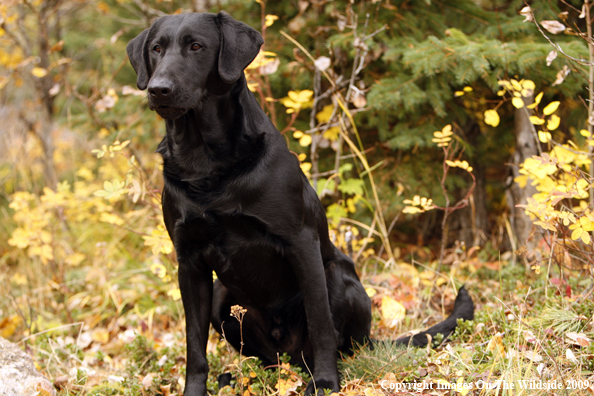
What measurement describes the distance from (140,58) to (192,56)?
0.35 meters

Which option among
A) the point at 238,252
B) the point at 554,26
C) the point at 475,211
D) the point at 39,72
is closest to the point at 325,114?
the point at 475,211

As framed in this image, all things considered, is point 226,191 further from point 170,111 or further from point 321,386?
point 321,386

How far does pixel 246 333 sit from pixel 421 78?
7.38 ft

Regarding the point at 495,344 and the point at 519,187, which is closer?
the point at 495,344

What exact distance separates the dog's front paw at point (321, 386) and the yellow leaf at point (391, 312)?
3.04 feet

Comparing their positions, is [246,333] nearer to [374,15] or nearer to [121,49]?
[374,15]

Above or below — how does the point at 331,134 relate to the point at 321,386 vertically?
above

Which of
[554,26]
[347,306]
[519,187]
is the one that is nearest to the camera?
[347,306]

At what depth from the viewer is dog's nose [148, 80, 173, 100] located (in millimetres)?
1854

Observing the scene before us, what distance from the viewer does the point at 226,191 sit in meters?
2.03

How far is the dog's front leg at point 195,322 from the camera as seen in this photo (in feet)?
7.25

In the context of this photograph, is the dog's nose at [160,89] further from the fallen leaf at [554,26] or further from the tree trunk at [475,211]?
the tree trunk at [475,211]

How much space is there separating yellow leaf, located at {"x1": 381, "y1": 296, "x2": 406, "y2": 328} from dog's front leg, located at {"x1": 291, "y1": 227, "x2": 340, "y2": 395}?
0.89 metres

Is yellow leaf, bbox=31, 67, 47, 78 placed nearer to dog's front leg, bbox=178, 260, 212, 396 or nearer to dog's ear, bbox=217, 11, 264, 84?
dog's ear, bbox=217, 11, 264, 84
